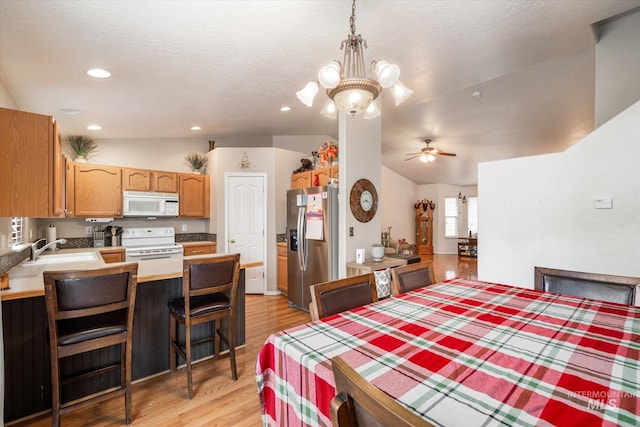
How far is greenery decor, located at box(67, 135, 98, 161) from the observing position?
171 inches

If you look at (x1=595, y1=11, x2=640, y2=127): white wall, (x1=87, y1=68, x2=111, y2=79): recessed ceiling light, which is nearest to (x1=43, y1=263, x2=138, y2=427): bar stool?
(x1=87, y1=68, x2=111, y2=79): recessed ceiling light

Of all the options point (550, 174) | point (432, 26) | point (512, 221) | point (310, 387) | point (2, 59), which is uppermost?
point (432, 26)

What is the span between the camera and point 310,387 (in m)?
0.96

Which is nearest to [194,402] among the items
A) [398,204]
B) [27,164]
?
[27,164]

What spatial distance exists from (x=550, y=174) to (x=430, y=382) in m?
2.79

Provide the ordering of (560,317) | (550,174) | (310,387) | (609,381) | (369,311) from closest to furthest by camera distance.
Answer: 1. (609,381)
2. (310,387)
3. (560,317)
4. (369,311)
5. (550,174)

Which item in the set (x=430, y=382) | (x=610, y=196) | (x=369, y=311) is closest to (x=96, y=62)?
(x=369, y=311)

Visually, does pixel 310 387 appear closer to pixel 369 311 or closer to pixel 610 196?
pixel 369 311

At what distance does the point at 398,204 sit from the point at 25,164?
870cm

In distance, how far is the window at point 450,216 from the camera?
1002 cm

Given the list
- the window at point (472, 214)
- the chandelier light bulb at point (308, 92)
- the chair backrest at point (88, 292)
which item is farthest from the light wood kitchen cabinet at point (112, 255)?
the window at point (472, 214)

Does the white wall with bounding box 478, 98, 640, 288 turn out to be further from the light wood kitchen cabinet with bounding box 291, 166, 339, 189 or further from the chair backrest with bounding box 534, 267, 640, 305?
the light wood kitchen cabinet with bounding box 291, 166, 339, 189

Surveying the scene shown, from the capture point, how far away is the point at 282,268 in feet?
15.6

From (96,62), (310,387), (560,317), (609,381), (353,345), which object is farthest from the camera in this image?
(96,62)
